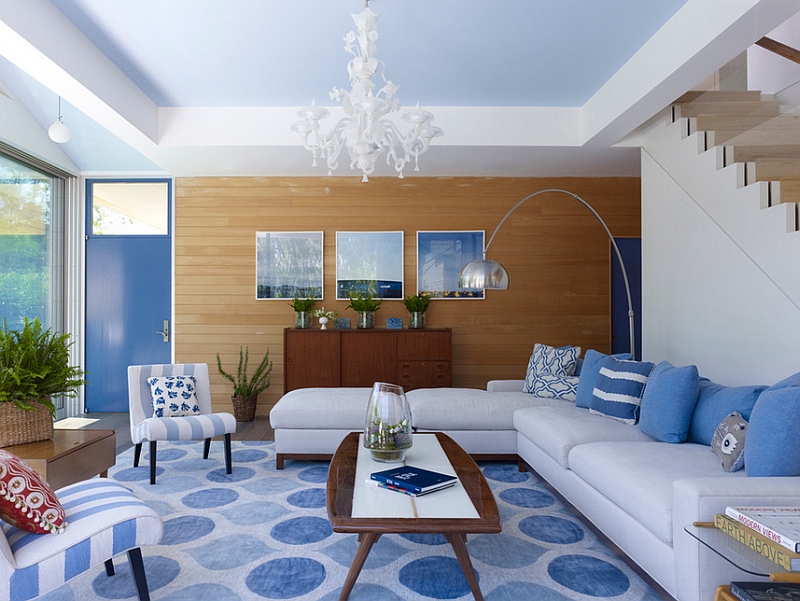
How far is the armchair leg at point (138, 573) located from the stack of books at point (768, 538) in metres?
2.06

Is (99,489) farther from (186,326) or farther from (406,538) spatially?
(186,326)

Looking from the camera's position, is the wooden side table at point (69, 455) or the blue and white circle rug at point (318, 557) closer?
the blue and white circle rug at point (318, 557)

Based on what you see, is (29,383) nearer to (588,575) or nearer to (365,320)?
(588,575)

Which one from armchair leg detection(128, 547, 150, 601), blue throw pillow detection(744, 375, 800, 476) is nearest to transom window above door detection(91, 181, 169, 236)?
armchair leg detection(128, 547, 150, 601)

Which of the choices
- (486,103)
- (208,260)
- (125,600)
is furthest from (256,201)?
(125,600)

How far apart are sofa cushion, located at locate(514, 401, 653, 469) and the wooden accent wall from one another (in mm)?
2248

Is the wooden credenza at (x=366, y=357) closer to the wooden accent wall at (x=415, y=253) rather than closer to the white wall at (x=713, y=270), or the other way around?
the wooden accent wall at (x=415, y=253)

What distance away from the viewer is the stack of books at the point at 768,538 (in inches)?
62.4

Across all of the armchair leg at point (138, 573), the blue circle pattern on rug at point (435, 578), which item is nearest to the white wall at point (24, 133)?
the armchair leg at point (138, 573)

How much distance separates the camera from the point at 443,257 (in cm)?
598

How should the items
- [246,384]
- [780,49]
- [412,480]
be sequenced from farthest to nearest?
1. [246,384]
2. [780,49]
3. [412,480]

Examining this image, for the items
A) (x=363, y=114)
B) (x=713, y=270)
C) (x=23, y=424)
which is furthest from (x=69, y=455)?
(x=713, y=270)

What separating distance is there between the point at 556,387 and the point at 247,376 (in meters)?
3.34

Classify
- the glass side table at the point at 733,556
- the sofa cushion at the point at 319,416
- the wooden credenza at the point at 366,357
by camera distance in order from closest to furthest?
1. the glass side table at the point at 733,556
2. the sofa cushion at the point at 319,416
3. the wooden credenza at the point at 366,357
